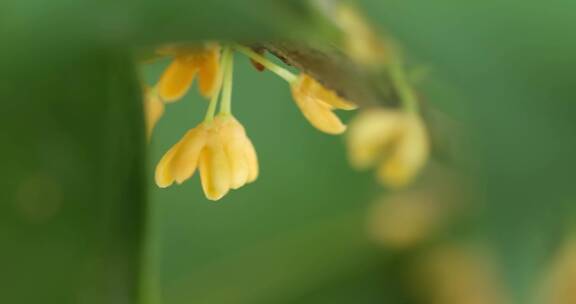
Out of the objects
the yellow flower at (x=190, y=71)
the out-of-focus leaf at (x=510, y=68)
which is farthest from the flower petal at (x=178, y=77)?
the out-of-focus leaf at (x=510, y=68)

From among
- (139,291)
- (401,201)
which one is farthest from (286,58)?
(401,201)

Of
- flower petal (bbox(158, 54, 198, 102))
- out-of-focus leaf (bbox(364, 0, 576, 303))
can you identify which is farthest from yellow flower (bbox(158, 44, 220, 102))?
out-of-focus leaf (bbox(364, 0, 576, 303))

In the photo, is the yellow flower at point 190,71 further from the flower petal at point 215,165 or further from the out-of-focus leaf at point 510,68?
the out-of-focus leaf at point 510,68

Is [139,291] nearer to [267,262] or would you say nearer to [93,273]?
[93,273]

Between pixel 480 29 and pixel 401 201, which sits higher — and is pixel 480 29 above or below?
below

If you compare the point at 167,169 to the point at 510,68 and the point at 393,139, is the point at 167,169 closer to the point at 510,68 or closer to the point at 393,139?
the point at 393,139

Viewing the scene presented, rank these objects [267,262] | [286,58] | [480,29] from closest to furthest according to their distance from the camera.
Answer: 1. [480,29]
2. [286,58]
3. [267,262]

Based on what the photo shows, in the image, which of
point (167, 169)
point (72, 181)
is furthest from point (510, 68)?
point (167, 169)
